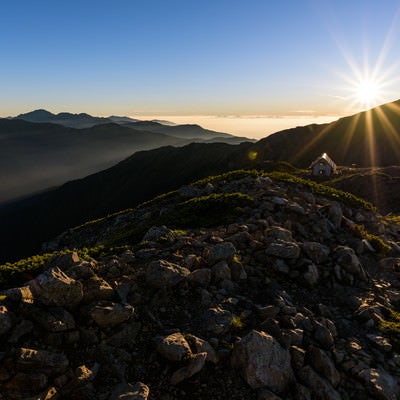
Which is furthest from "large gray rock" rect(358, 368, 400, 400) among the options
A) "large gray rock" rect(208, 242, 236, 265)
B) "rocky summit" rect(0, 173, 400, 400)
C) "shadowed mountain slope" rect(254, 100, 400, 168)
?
"shadowed mountain slope" rect(254, 100, 400, 168)

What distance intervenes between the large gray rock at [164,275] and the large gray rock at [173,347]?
78.5 inches

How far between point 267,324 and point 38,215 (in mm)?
165209

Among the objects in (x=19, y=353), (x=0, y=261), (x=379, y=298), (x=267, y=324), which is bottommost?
(x=0, y=261)

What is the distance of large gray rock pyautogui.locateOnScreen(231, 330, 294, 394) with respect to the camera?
22.1 ft

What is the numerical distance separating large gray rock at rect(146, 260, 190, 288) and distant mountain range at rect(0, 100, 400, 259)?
113 meters

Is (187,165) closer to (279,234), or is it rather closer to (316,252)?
(279,234)

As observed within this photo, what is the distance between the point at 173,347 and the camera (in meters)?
6.89

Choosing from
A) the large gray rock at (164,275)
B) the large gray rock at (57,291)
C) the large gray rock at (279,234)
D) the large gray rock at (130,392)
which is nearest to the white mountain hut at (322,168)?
the large gray rock at (279,234)

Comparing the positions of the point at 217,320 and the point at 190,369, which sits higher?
the point at 217,320

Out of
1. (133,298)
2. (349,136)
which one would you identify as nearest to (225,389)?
(133,298)

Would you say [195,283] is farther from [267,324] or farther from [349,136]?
[349,136]

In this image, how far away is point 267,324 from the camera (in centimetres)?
806

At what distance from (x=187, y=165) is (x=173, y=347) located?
17104 centimetres

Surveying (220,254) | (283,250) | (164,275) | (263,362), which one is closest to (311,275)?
(283,250)
